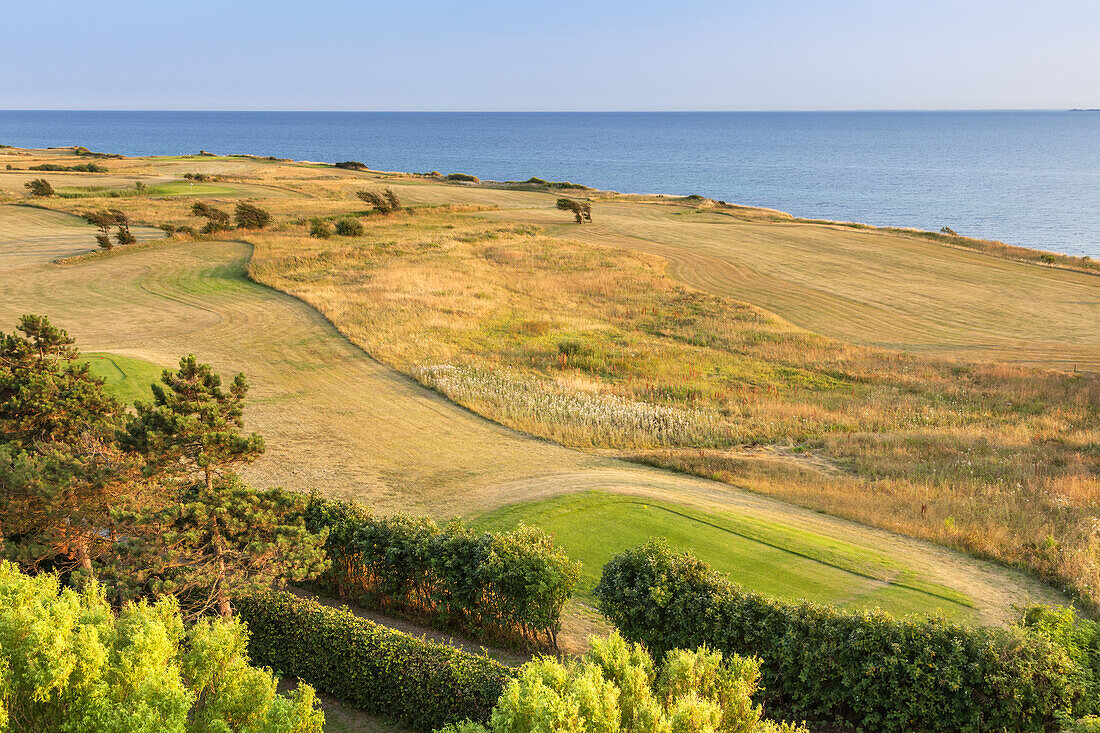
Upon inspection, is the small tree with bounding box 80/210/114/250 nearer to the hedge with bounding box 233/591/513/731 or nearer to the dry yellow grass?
the dry yellow grass

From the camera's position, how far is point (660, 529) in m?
17.9

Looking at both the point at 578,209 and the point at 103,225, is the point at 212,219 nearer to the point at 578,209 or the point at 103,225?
the point at 103,225

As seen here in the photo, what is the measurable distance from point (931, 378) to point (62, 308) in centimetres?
4633

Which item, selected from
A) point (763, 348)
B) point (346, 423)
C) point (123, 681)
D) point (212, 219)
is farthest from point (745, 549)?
point (212, 219)

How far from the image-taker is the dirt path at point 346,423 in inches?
756

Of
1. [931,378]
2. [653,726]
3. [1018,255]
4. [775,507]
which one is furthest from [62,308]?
[1018,255]

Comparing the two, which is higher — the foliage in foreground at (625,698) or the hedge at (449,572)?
the foliage in foreground at (625,698)

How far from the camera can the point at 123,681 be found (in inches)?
330

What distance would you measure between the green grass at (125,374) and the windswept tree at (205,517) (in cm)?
1506

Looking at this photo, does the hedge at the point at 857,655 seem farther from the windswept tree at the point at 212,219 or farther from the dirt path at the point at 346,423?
the windswept tree at the point at 212,219

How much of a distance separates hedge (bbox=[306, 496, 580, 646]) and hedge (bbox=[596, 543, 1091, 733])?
132 cm

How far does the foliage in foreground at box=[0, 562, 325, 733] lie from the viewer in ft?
26.3

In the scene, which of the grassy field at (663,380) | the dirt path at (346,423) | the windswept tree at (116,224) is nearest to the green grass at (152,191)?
the grassy field at (663,380)

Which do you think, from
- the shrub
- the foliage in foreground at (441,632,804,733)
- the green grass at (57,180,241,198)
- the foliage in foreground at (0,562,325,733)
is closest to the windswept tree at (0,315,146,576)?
the foliage in foreground at (0,562,325,733)
